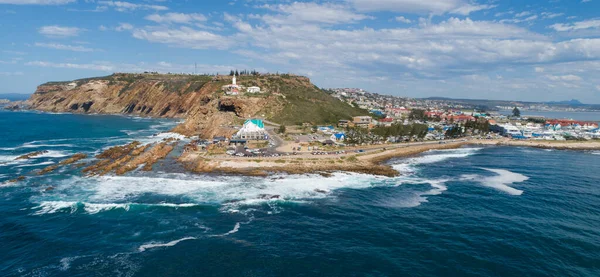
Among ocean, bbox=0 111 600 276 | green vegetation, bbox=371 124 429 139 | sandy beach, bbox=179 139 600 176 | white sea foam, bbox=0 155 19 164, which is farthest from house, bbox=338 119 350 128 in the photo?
white sea foam, bbox=0 155 19 164

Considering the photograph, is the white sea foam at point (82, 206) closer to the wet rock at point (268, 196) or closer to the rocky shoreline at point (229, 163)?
the wet rock at point (268, 196)

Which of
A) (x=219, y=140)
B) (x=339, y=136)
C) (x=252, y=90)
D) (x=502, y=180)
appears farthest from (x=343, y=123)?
(x=502, y=180)

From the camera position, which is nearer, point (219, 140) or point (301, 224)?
point (301, 224)

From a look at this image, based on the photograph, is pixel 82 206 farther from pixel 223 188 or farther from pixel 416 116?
pixel 416 116

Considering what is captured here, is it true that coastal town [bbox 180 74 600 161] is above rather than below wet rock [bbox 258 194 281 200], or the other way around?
above

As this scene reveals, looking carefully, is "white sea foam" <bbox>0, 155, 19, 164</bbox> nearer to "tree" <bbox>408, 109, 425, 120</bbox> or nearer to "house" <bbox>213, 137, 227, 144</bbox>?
"house" <bbox>213, 137, 227, 144</bbox>

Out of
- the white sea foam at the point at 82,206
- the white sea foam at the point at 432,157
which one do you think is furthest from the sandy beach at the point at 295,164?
the white sea foam at the point at 82,206

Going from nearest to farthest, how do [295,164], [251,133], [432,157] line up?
[295,164]
[432,157]
[251,133]

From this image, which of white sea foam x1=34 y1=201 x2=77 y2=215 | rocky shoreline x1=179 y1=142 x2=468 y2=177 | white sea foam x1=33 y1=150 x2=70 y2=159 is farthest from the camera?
white sea foam x1=33 y1=150 x2=70 y2=159
